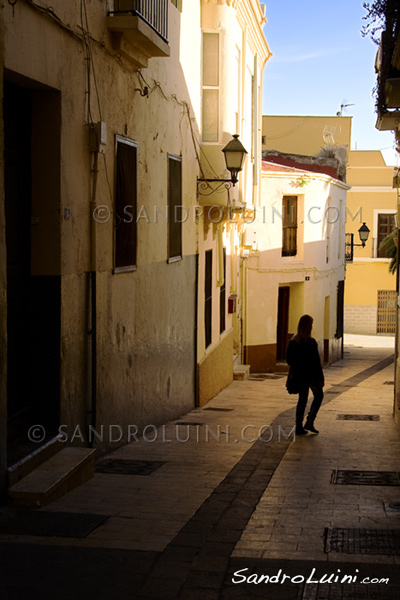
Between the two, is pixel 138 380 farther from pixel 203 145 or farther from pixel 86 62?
pixel 203 145

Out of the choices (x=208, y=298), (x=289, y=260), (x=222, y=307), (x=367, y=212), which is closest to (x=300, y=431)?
(x=208, y=298)

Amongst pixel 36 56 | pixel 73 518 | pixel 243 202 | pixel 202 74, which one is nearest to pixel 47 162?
pixel 36 56

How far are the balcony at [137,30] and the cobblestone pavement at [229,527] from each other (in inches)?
169

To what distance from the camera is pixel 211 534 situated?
18.0 feet

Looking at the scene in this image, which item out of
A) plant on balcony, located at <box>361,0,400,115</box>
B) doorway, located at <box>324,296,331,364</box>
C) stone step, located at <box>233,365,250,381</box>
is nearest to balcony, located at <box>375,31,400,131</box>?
plant on balcony, located at <box>361,0,400,115</box>

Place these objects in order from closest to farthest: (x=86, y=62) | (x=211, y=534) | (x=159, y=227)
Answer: (x=211, y=534)
(x=86, y=62)
(x=159, y=227)

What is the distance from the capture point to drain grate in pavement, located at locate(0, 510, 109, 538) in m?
5.34

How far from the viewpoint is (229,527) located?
18.7 ft

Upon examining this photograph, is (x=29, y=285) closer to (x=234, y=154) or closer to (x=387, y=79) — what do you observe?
(x=387, y=79)

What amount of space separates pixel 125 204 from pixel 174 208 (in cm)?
272

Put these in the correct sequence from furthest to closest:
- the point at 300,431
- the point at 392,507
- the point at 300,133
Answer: the point at 300,133 < the point at 300,431 < the point at 392,507

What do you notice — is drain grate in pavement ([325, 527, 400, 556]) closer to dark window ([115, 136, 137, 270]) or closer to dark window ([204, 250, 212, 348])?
dark window ([115, 136, 137, 270])

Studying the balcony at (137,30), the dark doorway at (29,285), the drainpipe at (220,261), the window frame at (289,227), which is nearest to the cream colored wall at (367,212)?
the window frame at (289,227)

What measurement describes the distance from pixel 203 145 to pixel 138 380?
5.59 metres
